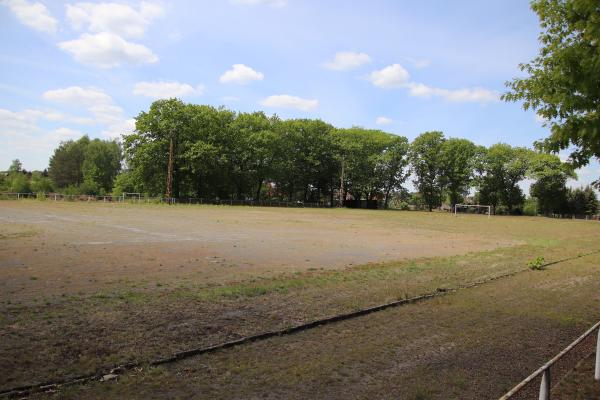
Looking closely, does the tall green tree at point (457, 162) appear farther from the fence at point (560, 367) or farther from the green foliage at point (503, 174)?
the fence at point (560, 367)

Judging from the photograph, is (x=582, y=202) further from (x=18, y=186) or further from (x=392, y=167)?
(x=18, y=186)

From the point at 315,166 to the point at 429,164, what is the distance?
23077mm

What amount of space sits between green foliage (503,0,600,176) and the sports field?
3.10m

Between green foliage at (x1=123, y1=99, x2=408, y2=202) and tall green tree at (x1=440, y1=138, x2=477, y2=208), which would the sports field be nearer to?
green foliage at (x1=123, y1=99, x2=408, y2=202)

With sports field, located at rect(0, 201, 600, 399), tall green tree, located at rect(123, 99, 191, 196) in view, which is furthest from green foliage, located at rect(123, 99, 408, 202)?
sports field, located at rect(0, 201, 600, 399)

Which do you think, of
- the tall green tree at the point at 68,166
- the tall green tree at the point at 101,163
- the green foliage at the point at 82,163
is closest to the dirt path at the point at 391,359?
the tall green tree at the point at 101,163

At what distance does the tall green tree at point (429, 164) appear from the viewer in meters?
86.4

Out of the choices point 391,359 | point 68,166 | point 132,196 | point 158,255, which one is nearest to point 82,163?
point 68,166

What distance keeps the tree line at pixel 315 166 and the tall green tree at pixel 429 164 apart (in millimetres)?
195

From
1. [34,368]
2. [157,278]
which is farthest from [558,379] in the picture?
[157,278]

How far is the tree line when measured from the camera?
6538 centimetres

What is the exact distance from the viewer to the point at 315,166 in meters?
83.2

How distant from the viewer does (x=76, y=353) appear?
5.41 meters

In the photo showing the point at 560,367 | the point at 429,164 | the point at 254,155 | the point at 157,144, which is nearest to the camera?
the point at 560,367
